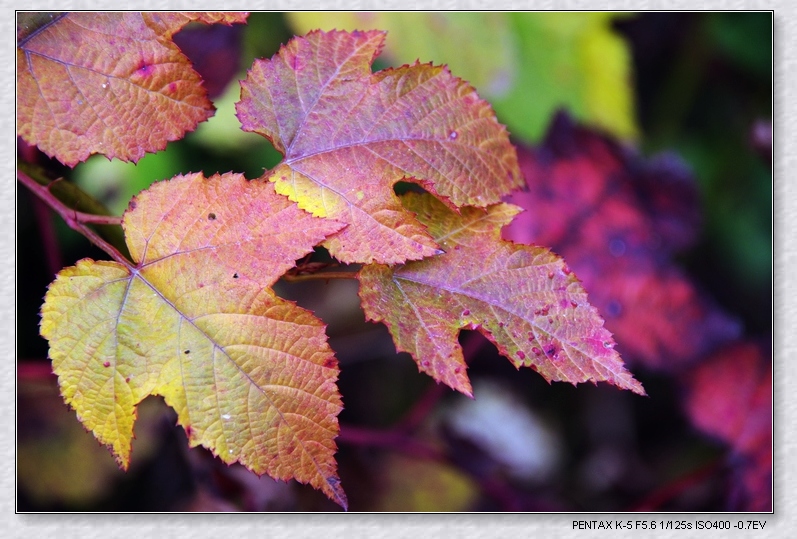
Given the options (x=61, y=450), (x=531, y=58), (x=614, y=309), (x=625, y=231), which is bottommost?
(x=61, y=450)

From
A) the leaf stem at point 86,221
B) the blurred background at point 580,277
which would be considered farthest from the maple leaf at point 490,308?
the blurred background at point 580,277

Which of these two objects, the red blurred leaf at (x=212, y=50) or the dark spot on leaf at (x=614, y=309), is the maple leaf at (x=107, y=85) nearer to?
the red blurred leaf at (x=212, y=50)

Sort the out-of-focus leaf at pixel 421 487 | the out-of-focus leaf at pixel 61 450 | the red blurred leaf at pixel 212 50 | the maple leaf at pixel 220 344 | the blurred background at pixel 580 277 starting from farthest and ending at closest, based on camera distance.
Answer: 1. the out-of-focus leaf at pixel 421 487
2. the out-of-focus leaf at pixel 61 450
3. the blurred background at pixel 580 277
4. the red blurred leaf at pixel 212 50
5. the maple leaf at pixel 220 344

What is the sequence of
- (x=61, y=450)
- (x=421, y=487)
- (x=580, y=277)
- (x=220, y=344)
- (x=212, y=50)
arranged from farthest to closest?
(x=421, y=487) → (x=61, y=450) → (x=580, y=277) → (x=212, y=50) → (x=220, y=344)

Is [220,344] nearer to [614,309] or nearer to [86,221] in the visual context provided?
[86,221]

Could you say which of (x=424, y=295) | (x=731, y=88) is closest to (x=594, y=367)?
(x=424, y=295)

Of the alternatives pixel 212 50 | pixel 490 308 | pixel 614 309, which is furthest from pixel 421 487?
pixel 212 50
